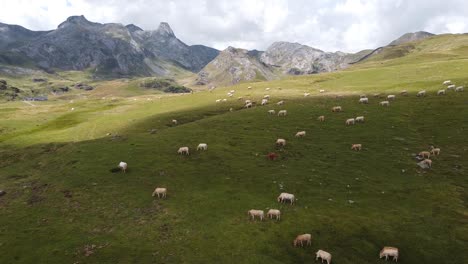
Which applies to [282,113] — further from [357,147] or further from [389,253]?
[389,253]

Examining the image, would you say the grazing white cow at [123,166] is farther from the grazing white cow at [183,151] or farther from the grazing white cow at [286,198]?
the grazing white cow at [286,198]

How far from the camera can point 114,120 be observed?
80375 millimetres

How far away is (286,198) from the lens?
1341 inches

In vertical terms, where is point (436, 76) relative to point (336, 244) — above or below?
above

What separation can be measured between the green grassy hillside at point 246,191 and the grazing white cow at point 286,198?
34.9 inches

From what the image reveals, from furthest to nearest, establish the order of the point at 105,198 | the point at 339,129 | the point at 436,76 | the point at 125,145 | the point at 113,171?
the point at 436,76
the point at 339,129
the point at 125,145
the point at 113,171
the point at 105,198

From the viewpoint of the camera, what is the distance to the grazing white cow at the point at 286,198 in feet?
111

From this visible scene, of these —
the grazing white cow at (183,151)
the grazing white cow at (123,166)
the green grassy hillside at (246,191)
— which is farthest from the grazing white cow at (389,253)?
the grazing white cow at (123,166)

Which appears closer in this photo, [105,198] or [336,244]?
[336,244]

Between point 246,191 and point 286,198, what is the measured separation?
4.39m

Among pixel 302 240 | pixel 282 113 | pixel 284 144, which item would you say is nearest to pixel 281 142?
pixel 284 144

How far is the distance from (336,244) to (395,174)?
52.8ft

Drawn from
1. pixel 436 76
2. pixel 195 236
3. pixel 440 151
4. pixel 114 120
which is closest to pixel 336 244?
pixel 195 236

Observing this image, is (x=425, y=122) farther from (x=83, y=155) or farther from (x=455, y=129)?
(x=83, y=155)
